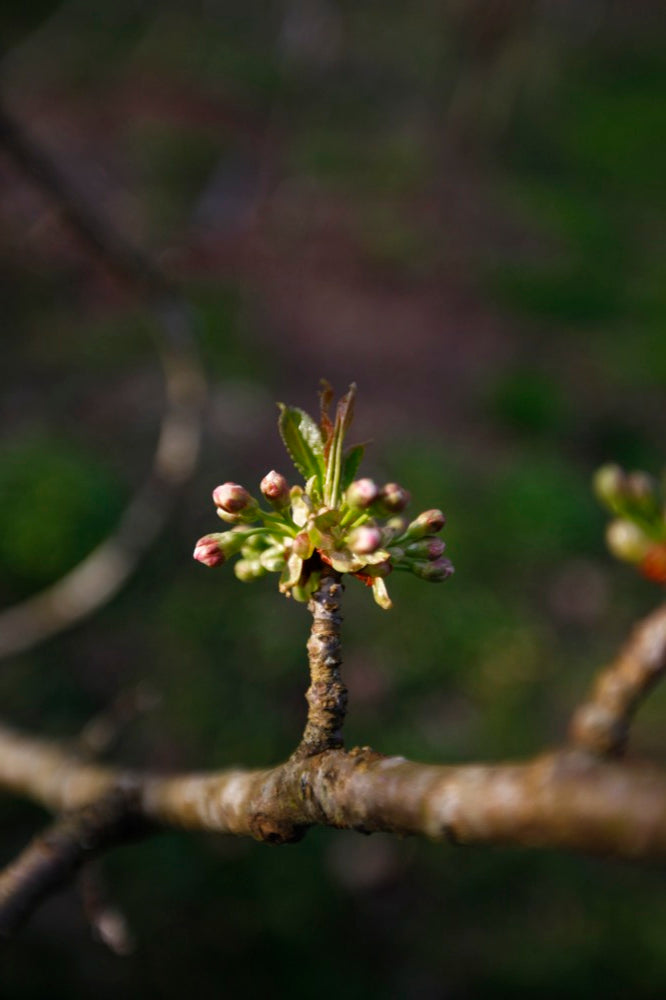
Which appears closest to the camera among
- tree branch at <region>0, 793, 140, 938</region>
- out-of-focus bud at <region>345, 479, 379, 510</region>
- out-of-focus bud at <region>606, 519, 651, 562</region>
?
out-of-focus bud at <region>345, 479, 379, 510</region>

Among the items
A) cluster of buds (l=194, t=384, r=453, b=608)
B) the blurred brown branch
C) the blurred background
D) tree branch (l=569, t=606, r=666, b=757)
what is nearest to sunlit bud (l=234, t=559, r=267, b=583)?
cluster of buds (l=194, t=384, r=453, b=608)

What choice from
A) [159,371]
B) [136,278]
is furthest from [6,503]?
[136,278]

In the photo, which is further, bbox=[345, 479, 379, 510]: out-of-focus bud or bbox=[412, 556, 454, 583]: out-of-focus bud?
bbox=[412, 556, 454, 583]: out-of-focus bud

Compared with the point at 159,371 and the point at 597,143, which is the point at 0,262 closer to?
the point at 159,371

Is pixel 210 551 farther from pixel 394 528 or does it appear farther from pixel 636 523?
pixel 636 523

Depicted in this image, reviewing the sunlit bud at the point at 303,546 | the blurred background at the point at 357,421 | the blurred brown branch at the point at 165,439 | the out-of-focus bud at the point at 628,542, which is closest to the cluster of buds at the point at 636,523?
the out-of-focus bud at the point at 628,542

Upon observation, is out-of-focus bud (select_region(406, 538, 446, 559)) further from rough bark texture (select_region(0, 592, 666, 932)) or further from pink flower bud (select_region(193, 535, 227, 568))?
pink flower bud (select_region(193, 535, 227, 568))

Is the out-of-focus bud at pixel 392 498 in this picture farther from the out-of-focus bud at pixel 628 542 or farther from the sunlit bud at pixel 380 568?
the out-of-focus bud at pixel 628 542

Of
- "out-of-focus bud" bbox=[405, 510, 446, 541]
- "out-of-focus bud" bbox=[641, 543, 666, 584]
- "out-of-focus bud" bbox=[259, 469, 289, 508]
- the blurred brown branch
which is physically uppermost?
the blurred brown branch

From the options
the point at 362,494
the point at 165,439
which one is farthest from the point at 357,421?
A: the point at 362,494
